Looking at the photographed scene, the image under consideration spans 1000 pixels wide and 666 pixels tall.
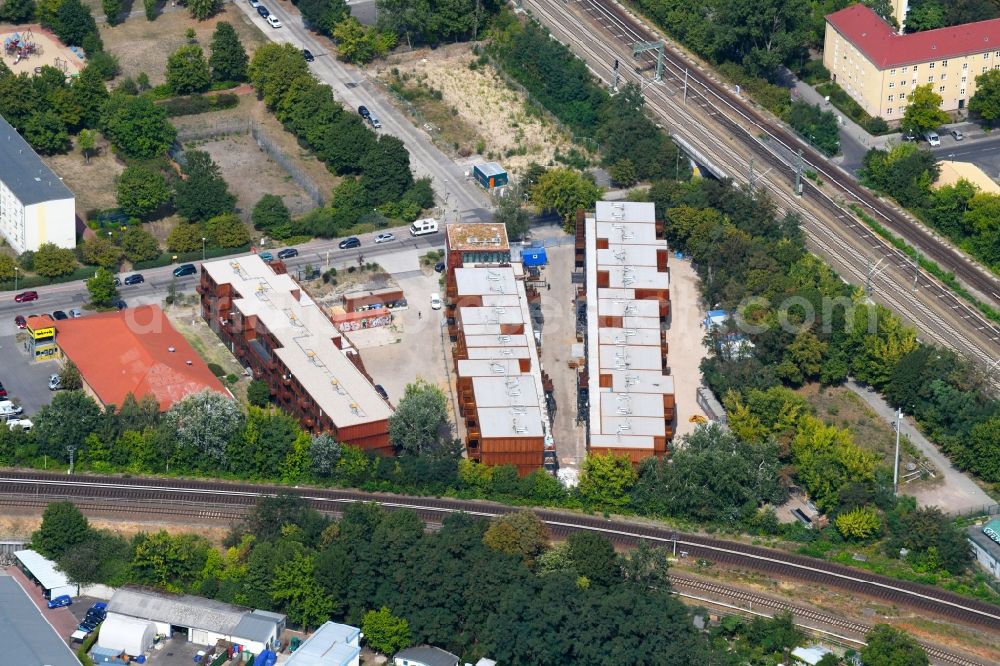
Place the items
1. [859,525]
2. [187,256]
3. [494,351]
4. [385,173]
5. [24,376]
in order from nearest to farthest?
[859,525], [494,351], [24,376], [187,256], [385,173]

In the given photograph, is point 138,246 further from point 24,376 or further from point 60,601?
point 60,601

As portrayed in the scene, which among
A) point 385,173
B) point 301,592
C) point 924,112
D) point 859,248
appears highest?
point 924,112

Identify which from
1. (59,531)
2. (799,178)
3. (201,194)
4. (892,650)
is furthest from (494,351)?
(799,178)

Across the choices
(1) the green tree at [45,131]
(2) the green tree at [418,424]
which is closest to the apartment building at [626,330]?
(2) the green tree at [418,424]

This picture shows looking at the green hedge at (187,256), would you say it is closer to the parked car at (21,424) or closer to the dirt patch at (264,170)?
the dirt patch at (264,170)

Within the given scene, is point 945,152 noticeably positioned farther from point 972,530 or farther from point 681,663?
point 681,663

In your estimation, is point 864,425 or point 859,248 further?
point 859,248

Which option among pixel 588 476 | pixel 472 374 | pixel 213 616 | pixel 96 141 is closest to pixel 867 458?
pixel 588 476

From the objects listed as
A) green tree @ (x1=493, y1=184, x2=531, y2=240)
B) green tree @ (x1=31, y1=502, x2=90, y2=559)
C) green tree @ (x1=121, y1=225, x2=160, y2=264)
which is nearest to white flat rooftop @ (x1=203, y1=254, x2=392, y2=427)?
green tree @ (x1=121, y1=225, x2=160, y2=264)
